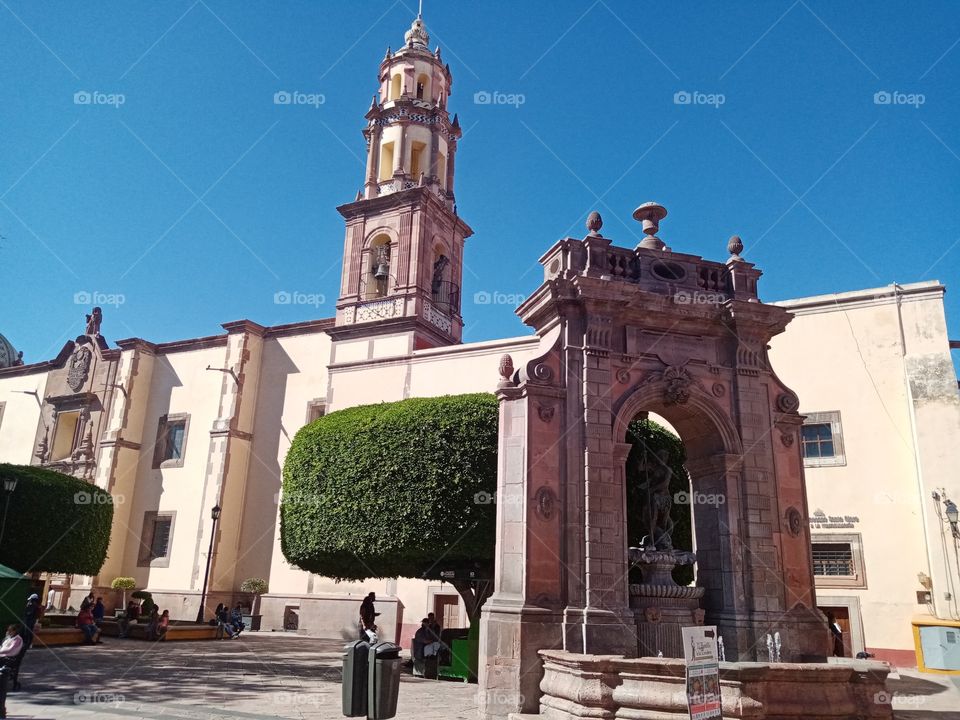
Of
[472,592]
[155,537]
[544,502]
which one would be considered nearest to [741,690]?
[544,502]

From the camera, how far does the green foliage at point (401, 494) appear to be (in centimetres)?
1728

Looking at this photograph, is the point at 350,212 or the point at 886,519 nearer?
the point at 886,519

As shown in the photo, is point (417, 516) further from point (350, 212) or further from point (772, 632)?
point (350, 212)

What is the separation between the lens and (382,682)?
5816 millimetres

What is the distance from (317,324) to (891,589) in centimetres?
2321

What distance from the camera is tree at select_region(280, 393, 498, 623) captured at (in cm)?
1730

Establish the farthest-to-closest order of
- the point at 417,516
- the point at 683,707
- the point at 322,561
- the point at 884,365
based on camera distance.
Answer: the point at 884,365
the point at 322,561
the point at 417,516
the point at 683,707

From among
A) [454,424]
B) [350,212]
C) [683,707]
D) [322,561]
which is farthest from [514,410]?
[350,212]

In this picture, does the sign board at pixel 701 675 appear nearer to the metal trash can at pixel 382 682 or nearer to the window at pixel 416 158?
the metal trash can at pixel 382 682

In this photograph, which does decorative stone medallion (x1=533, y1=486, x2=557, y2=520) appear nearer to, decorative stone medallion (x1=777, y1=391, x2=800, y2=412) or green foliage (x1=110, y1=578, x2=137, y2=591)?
decorative stone medallion (x1=777, y1=391, x2=800, y2=412)

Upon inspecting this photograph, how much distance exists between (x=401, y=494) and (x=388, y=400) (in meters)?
9.78

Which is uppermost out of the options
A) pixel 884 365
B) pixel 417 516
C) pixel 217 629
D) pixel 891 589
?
pixel 884 365

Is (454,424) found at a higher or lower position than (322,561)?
higher

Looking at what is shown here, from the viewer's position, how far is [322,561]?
62.7ft
